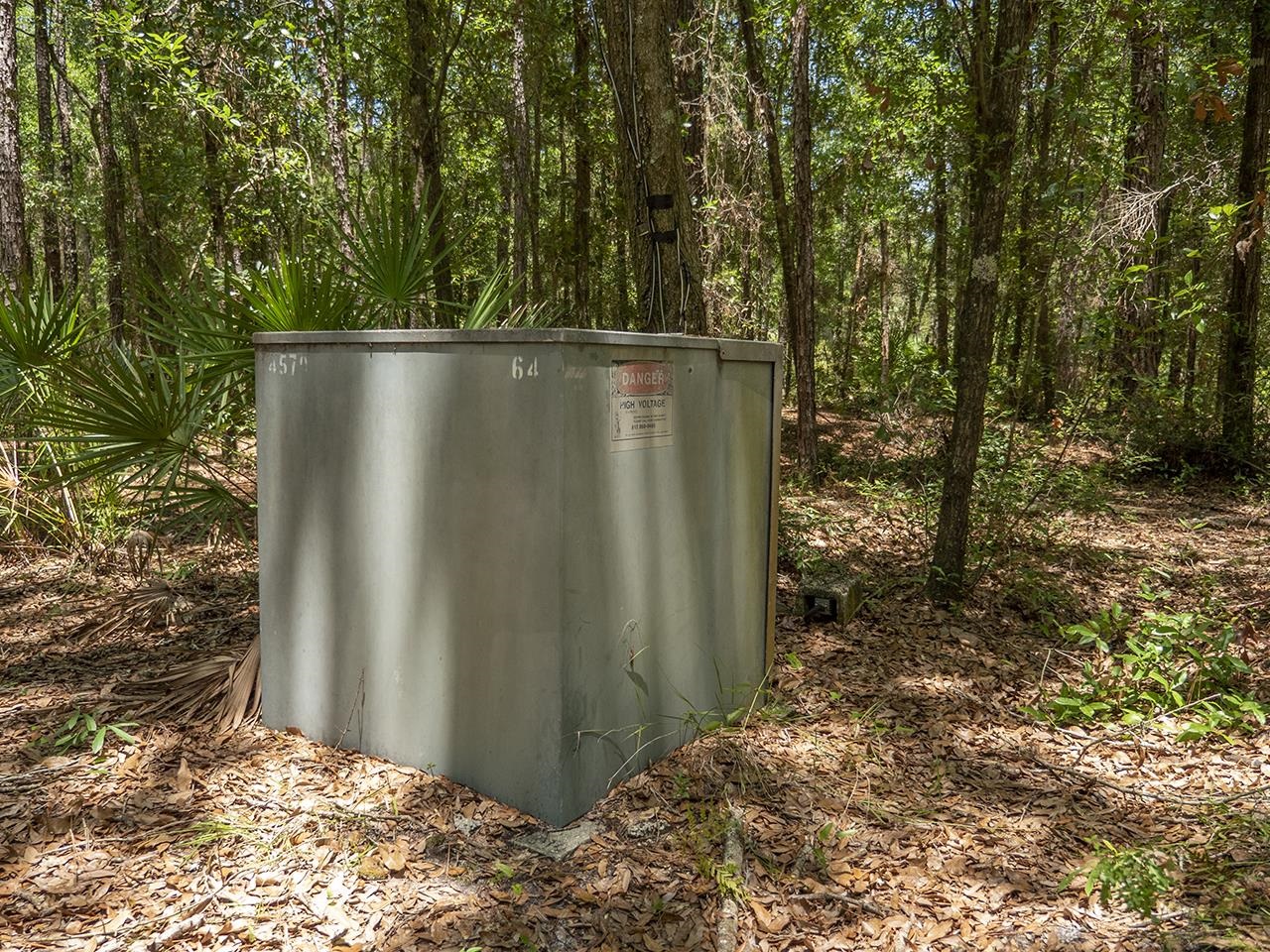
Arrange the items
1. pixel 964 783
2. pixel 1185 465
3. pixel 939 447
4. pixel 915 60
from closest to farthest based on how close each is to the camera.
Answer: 1. pixel 964 783
2. pixel 939 447
3. pixel 1185 465
4. pixel 915 60

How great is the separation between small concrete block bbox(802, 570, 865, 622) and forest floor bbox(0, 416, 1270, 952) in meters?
0.42

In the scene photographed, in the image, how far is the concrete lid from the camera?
2.68 m

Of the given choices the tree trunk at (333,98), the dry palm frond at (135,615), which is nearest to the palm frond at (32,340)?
the dry palm frond at (135,615)

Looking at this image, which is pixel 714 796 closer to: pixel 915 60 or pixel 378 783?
pixel 378 783

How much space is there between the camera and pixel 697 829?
9.70ft

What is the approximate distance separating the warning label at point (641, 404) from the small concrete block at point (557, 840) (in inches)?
52.0

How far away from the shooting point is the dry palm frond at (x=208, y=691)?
3596mm

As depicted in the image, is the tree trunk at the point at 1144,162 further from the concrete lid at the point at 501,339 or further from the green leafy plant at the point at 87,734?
the green leafy plant at the point at 87,734

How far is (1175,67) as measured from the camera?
50.3 feet

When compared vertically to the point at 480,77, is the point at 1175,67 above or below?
above

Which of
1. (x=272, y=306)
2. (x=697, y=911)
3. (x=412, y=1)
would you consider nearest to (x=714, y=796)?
Result: (x=697, y=911)

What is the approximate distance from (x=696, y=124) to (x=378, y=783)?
6.79 metres

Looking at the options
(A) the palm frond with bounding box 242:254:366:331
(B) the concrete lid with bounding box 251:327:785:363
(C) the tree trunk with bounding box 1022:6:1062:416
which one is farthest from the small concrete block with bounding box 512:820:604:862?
(C) the tree trunk with bounding box 1022:6:1062:416

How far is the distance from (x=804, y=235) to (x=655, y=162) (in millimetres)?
6004
